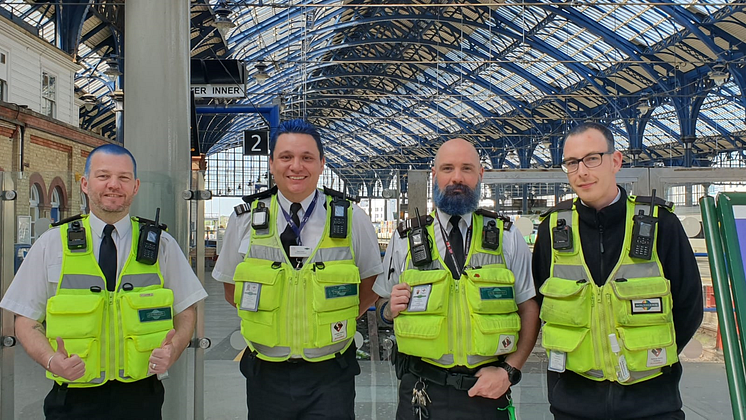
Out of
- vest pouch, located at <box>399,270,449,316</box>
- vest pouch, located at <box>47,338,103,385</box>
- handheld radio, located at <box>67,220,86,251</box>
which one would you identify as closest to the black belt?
vest pouch, located at <box>399,270,449,316</box>

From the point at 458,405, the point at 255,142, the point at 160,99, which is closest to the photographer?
the point at 458,405

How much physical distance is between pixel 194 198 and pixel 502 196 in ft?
9.74

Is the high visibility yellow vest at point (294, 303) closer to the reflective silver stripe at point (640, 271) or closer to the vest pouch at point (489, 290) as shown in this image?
the vest pouch at point (489, 290)

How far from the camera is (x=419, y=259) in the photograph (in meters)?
2.81

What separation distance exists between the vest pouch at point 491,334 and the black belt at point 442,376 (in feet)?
0.40

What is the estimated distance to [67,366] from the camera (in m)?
2.54

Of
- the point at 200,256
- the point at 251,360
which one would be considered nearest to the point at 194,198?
the point at 200,256

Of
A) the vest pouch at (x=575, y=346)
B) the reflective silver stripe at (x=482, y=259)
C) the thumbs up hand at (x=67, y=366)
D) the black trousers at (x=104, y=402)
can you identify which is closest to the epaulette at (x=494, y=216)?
the reflective silver stripe at (x=482, y=259)

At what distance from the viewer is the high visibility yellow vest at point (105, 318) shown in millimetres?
2600

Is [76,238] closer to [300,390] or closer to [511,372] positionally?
[300,390]

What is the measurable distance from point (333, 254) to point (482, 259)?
69cm

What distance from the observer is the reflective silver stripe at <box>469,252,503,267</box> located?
112 inches

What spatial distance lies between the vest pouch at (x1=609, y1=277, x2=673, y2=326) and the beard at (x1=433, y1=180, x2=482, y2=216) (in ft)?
2.32

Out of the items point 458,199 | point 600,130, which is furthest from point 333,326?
point 600,130
